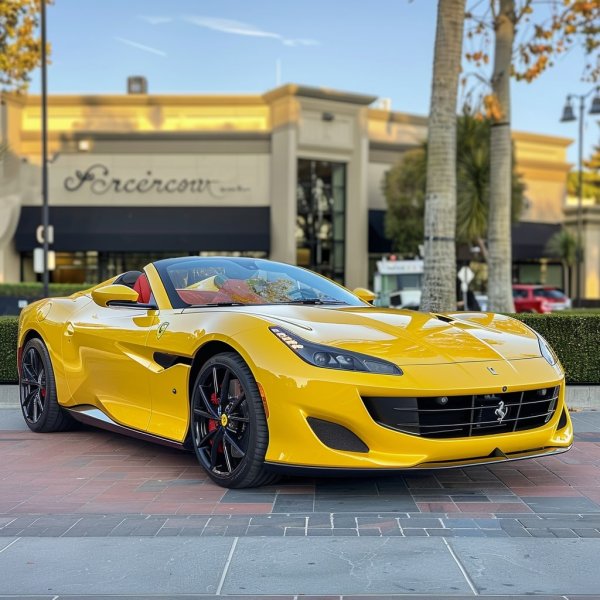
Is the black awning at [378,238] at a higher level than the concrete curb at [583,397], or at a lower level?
higher

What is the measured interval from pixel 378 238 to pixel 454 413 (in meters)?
32.8

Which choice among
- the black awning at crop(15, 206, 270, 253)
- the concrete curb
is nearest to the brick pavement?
the concrete curb

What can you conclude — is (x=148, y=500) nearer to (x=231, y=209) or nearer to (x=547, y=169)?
(x=231, y=209)

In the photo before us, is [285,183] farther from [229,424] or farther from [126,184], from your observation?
[229,424]

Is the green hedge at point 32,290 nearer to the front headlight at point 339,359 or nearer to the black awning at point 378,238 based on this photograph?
the black awning at point 378,238

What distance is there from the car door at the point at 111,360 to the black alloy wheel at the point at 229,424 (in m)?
0.60

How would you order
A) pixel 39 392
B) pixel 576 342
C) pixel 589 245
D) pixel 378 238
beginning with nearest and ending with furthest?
1. pixel 39 392
2. pixel 576 342
3. pixel 378 238
4. pixel 589 245

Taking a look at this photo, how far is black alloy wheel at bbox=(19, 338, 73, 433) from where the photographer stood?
657cm

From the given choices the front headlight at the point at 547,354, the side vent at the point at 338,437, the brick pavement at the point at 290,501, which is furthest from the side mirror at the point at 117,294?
the front headlight at the point at 547,354

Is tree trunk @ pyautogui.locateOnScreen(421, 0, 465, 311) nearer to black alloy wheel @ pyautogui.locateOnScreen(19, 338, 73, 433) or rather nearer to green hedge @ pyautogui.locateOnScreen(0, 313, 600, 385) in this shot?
green hedge @ pyautogui.locateOnScreen(0, 313, 600, 385)

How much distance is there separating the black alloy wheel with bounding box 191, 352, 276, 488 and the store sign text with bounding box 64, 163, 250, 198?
3016 centimetres

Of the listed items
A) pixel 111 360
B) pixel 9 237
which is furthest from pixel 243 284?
pixel 9 237

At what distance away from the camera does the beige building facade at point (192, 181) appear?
33.5m

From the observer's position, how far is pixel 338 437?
169 inches
